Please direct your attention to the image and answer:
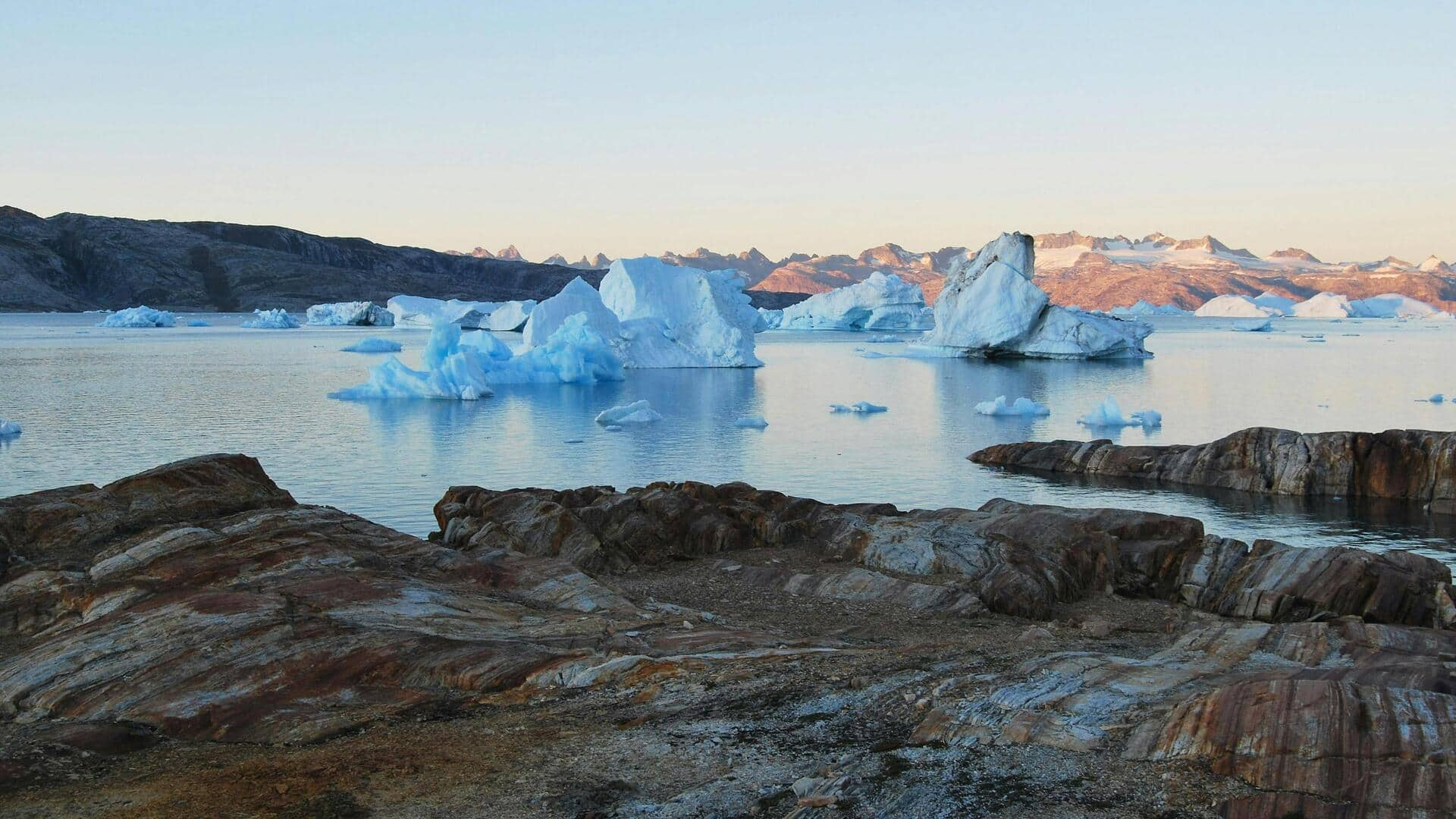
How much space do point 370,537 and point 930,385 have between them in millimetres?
27927

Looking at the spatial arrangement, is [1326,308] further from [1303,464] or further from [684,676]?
[684,676]

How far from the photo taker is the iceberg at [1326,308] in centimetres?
12988

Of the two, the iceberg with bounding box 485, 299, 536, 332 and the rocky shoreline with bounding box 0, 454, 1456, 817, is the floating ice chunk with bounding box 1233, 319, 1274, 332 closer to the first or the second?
the iceberg with bounding box 485, 299, 536, 332

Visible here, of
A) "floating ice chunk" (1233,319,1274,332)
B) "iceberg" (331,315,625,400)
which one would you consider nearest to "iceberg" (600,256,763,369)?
"iceberg" (331,315,625,400)

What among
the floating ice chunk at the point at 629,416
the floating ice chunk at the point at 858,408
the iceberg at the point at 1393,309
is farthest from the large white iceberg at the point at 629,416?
the iceberg at the point at 1393,309

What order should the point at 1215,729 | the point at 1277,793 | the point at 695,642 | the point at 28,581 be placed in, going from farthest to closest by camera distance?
the point at 28,581
the point at 695,642
the point at 1215,729
the point at 1277,793

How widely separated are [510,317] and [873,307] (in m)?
24.8

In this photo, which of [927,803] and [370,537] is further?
[370,537]

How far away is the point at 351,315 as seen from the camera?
9031 centimetres

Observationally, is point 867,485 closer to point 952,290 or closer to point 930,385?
point 930,385

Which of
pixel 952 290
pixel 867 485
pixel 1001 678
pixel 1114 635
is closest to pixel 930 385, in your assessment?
pixel 952 290

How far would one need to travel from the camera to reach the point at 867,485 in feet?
56.4

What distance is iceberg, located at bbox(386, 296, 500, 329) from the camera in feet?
253

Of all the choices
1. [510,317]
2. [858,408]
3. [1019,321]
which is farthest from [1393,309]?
[858,408]
